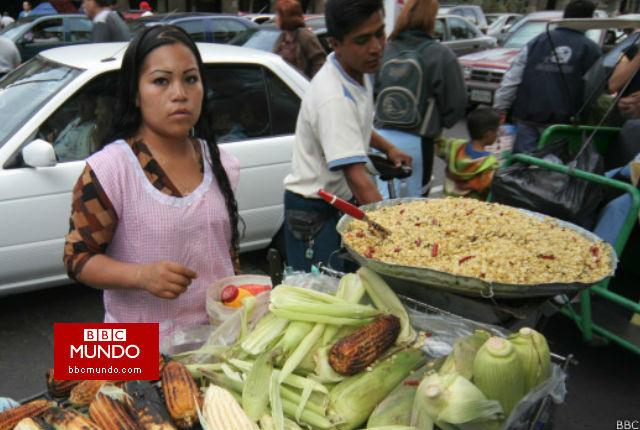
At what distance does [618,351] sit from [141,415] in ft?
11.8

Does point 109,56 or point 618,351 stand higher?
point 109,56

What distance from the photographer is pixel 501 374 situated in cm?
133

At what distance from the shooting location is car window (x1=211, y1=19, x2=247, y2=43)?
1195 centimetres

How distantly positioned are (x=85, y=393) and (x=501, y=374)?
1.04 m

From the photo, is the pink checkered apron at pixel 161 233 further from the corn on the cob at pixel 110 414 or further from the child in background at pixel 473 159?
the child in background at pixel 473 159

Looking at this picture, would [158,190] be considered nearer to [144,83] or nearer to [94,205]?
[94,205]

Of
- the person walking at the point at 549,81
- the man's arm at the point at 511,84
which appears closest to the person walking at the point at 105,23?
the man's arm at the point at 511,84

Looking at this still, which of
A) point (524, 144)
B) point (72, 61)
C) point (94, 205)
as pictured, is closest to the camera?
point (94, 205)

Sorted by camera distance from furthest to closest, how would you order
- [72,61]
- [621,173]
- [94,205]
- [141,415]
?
1. [72,61]
2. [621,173]
3. [94,205]
4. [141,415]

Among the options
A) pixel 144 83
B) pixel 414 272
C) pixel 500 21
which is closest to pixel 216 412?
pixel 414 272

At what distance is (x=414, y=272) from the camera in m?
1.79

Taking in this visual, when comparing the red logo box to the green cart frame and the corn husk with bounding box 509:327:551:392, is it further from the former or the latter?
the green cart frame

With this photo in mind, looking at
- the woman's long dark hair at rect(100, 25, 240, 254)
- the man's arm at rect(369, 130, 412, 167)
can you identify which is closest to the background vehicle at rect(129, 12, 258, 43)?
the man's arm at rect(369, 130, 412, 167)

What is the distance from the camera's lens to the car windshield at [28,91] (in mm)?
3850
